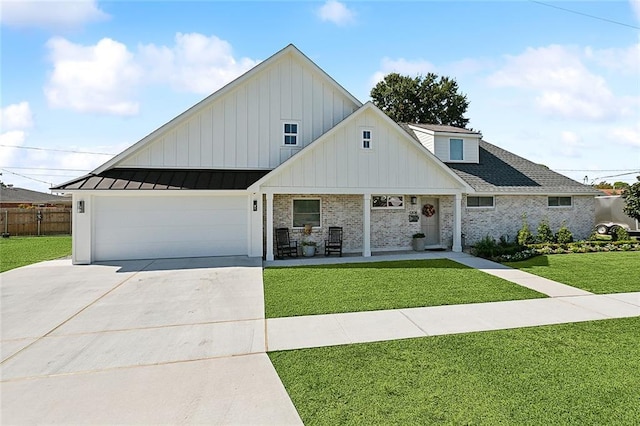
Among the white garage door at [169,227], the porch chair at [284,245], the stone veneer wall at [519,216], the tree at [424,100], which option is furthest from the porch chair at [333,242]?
the tree at [424,100]

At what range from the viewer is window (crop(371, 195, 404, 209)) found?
14.2 meters

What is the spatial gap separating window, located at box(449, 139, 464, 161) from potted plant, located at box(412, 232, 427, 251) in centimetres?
471

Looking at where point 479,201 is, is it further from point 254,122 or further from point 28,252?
point 28,252

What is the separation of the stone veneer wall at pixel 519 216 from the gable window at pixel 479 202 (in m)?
0.18

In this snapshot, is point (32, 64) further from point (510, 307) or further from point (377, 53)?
point (510, 307)

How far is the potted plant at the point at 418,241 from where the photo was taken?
14039 mm

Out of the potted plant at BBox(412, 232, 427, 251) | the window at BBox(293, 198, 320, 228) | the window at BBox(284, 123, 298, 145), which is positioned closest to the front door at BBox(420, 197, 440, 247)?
the potted plant at BBox(412, 232, 427, 251)

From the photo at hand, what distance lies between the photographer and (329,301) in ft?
23.1

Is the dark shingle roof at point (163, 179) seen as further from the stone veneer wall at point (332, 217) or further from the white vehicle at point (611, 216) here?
the white vehicle at point (611, 216)

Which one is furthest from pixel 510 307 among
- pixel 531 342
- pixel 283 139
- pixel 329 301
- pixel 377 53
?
pixel 377 53

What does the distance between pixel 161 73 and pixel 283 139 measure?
5.06m

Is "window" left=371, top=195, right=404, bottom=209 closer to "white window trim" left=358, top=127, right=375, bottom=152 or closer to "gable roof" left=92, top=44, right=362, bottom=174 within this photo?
"white window trim" left=358, top=127, right=375, bottom=152

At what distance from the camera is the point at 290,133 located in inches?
535

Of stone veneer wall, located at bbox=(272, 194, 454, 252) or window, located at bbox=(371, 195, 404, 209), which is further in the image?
window, located at bbox=(371, 195, 404, 209)
